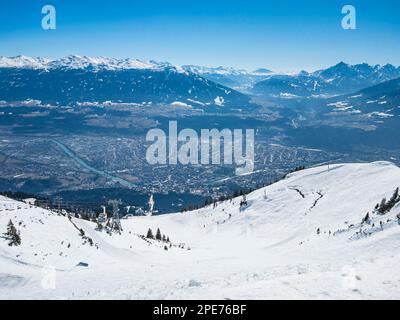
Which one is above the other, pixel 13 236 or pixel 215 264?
pixel 13 236

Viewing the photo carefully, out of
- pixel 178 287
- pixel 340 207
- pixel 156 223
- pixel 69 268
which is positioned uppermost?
pixel 178 287

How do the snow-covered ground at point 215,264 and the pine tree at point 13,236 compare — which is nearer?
the snow-covered ground at point 215,264

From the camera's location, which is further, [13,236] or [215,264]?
[215,264]

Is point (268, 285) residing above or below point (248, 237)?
above

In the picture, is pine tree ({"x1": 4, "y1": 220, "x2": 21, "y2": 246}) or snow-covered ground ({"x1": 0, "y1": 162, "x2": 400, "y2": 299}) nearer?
snow-covered ground ({"x1": 0, "y1": 162, "x2": 400, "y2": 299})

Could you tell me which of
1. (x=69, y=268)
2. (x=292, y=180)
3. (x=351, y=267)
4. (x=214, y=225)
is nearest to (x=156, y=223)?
(x=214, y=225)

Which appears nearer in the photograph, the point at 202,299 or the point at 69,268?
the point at 202,299

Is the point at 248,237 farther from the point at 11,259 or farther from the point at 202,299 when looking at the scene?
the point at 202,299
